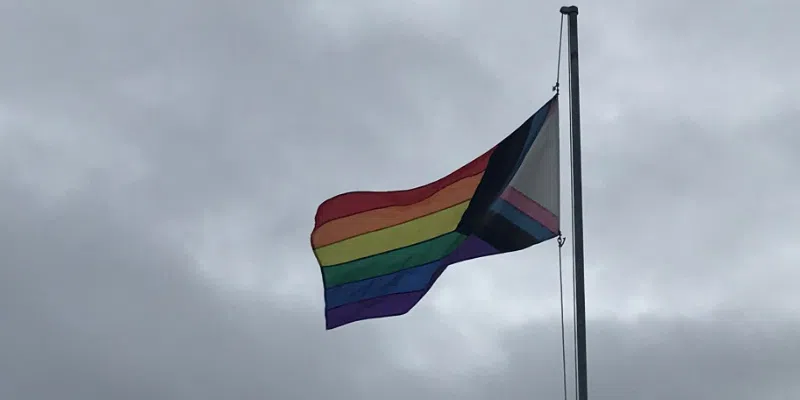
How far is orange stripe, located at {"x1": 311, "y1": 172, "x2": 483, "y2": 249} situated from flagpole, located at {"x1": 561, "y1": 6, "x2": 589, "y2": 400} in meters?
2.79

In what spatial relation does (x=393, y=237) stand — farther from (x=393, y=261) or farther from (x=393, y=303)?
(x=393, y=303)

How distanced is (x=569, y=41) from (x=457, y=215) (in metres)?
3.76

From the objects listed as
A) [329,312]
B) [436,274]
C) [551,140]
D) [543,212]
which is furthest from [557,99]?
[329,312]

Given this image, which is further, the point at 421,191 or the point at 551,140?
the point at 421,191

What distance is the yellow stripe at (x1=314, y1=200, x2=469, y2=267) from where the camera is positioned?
71.8ft

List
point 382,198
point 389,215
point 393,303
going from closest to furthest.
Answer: point 393,303 → point 389,215 → point 382,198

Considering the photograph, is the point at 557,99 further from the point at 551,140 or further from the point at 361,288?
the point at 361,288

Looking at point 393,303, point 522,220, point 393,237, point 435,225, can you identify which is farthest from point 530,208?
point 393,303

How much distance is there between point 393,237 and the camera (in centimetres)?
2227

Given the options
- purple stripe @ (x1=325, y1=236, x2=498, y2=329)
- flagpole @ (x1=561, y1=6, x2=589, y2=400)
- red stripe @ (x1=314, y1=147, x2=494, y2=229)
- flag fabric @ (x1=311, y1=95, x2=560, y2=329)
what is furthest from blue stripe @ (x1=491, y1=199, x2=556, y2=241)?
flagpole @ (x1=561, y1=6, x2=589, y2=400)

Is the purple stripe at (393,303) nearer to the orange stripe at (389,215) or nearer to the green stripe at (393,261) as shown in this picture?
the green stripe at (393,261)

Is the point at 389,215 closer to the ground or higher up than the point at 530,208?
higher up

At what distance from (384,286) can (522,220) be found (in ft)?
9.35

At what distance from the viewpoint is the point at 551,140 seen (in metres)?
21.0
